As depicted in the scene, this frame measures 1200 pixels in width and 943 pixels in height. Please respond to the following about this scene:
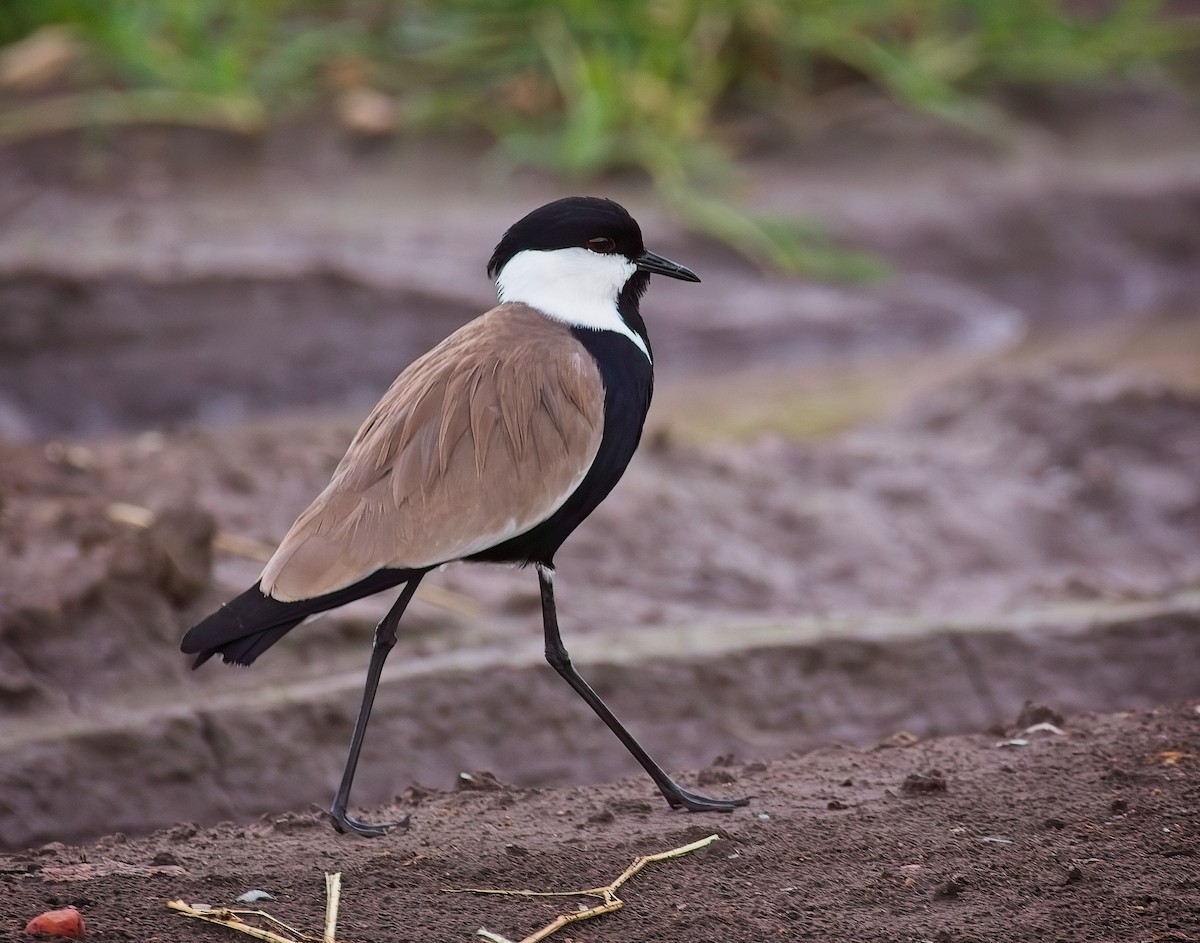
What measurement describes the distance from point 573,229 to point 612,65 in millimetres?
6521

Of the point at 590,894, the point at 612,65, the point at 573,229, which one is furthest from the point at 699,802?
the point at 612,65

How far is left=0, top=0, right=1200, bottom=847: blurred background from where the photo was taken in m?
5.09

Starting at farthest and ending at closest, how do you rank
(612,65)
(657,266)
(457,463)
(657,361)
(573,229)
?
1. (612,65)
2. (657,361)
3. (657,266)
4. (573,229)
5. (457,463)

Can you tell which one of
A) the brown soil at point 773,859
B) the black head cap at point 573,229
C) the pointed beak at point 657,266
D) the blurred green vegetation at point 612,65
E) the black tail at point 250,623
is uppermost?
the black head cap at point 573,229

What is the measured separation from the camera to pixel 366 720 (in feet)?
12.6

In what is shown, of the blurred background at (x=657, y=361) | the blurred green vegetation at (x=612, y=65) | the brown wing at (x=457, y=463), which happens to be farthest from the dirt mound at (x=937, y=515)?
the blurred green vegetation at (x=612, y=65)

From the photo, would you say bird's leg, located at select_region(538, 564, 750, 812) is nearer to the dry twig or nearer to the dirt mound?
the dry twig

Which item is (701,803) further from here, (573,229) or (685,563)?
(685,563)

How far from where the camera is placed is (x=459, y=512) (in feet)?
12.1

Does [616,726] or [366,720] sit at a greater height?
[366,720]

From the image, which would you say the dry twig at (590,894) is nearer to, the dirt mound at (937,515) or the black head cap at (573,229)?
the black head cap at (573,229)

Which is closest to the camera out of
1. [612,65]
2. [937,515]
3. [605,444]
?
[605,444]

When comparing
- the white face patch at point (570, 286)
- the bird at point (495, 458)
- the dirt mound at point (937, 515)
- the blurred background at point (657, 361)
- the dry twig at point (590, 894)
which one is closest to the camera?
the dry twig at point (590, 894)

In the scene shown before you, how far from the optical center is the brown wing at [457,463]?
12.0 ft
